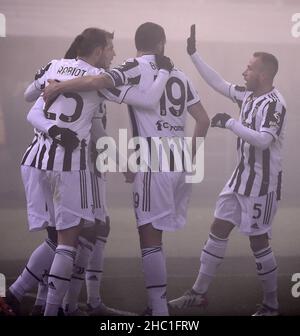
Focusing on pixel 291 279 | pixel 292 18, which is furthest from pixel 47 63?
pixel 291 279

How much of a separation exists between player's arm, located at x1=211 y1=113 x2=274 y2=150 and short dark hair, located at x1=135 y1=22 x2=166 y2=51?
0.42 m

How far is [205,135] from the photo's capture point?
3393mm

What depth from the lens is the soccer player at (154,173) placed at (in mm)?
3309

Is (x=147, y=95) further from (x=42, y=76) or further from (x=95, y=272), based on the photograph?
(x=95, y=272)

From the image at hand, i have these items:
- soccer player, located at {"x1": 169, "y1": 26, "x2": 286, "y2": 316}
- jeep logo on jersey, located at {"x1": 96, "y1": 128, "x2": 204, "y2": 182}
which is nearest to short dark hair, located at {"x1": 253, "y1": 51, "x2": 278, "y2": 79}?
soccer player, located at {"x1": 169, "y1": 26, "x2": 286, "y2": 316}

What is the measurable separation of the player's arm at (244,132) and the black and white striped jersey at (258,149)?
20 mm

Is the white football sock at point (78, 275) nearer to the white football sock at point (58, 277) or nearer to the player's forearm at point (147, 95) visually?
the white football sock at point (58, 277)

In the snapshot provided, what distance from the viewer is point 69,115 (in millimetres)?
3225

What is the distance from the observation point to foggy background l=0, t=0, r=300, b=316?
3273 millimetres

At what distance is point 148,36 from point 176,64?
18cm

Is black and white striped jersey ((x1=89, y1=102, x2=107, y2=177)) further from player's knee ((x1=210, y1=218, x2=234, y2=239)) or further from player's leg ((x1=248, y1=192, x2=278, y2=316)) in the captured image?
player's leg ((x1=248, y1=192, x2=278, y2=316))

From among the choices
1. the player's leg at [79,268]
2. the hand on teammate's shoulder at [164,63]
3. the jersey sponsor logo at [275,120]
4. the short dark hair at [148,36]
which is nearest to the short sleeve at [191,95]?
the hand on teammate's shoulder at [164,63]

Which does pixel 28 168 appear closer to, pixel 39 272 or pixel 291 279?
pixel 39 272

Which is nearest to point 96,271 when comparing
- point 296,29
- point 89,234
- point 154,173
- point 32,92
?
point 89,234
